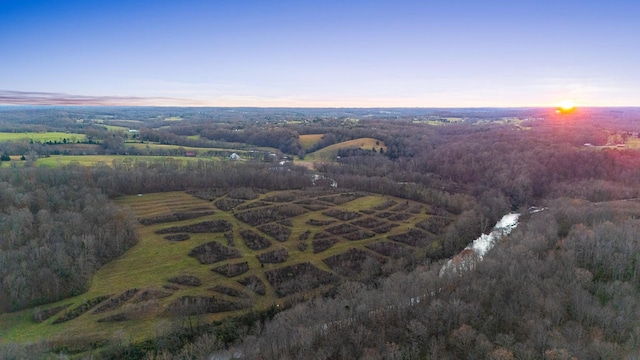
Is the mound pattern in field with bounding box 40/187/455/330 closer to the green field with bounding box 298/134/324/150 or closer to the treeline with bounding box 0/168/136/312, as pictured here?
the treeline with bounding box 0/168/136/312

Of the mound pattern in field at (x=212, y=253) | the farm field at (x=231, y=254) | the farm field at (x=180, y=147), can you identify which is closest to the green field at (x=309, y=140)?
the farm field at (x=180, y=147)

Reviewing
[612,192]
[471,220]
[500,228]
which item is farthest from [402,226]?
[612,192]

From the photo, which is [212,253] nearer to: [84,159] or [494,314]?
[494,314]

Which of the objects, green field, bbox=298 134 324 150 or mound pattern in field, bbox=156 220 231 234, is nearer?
mound pattern in field, bbox=156 220 231 234

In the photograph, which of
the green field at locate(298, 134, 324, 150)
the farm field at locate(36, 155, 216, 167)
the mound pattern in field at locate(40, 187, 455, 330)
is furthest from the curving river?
the green field at locate(298, 134, 324, 150)

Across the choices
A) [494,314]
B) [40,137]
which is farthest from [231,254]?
[40,137]
